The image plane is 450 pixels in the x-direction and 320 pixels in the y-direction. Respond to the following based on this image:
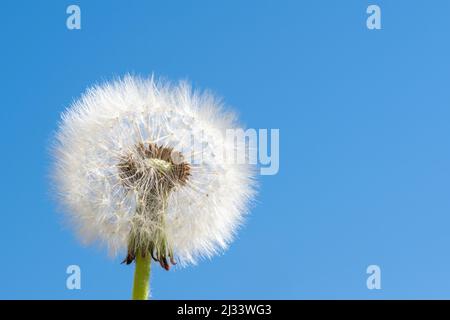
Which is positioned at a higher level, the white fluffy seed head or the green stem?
the white fluffy seed head

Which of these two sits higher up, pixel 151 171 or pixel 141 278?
pixel 151 171

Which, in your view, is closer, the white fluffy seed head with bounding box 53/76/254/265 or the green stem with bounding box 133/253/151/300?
the green stem with bounding box 133/253/151/300

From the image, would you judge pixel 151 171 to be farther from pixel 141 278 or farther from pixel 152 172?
pixel 141 278

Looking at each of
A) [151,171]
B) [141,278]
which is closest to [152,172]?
[151,171]

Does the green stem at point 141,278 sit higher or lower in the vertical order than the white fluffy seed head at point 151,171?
lower
